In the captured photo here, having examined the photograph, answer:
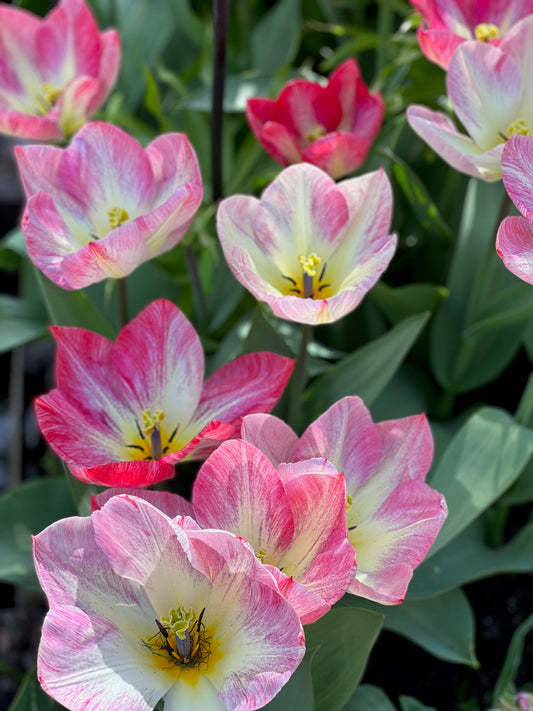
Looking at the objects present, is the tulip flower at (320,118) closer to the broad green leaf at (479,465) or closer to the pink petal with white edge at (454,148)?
the pink petal with white edge at (454,148)

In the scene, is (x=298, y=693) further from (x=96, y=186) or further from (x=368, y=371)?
(x=96, y=186)

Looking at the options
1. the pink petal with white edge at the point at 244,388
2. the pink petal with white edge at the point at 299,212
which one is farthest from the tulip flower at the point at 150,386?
the pink petal with white edge at the point at 299,212

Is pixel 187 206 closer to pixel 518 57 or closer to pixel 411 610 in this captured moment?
pixel 518 57

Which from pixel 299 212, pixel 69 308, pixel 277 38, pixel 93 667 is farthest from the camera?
pixel 277 38

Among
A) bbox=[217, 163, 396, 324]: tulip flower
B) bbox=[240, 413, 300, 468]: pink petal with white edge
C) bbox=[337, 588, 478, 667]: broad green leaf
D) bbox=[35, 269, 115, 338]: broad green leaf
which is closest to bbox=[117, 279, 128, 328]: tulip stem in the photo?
bbox=[35, 269, 115, 338]: broad green leaf

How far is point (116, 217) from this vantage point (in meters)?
0.75

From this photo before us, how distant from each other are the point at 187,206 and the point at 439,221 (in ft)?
1.35

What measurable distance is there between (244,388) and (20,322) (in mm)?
494

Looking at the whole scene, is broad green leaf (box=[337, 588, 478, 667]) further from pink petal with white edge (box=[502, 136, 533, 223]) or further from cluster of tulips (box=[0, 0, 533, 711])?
pink petal with white edge (box=[502, 136, 533, 223])

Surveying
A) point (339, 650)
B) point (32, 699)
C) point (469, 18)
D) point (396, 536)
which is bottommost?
point (32, 699)

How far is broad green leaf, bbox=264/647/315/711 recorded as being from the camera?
555mm

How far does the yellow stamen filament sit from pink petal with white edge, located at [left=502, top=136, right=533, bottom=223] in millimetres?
119

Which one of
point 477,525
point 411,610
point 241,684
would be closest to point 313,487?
point 241,684

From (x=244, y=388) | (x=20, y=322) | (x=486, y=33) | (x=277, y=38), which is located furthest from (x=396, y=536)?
(x=277, y=38)
